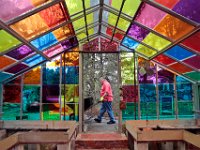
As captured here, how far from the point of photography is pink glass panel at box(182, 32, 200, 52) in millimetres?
5063

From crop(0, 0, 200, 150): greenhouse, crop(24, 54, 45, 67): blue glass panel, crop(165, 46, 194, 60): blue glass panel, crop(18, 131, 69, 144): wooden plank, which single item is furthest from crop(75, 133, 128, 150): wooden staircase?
crop(24, 54, 45, 67): blue glass panel

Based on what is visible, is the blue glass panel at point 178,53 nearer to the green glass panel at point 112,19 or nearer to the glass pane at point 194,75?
the glass pane at point 194,75

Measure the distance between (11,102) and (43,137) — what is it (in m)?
4.60

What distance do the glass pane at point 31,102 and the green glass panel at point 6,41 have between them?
7.92 feet

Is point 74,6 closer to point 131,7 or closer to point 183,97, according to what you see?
point 131,7

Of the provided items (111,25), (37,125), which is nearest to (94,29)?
(111,25)

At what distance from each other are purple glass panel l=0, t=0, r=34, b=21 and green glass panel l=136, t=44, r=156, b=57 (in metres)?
3.75

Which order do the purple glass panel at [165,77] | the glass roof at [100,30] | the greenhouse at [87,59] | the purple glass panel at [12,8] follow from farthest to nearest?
1. the purple glass panel at [165,77]
2. the greenhouse at [87,59]
3. the glass roof at [100,30]
4. the purple glass panel at [12,8]

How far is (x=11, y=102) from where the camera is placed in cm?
798

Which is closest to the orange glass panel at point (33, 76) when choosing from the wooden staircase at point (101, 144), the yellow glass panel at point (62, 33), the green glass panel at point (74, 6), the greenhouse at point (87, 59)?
the greenhouse at point (87, 59)

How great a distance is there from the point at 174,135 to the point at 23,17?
2.87 m

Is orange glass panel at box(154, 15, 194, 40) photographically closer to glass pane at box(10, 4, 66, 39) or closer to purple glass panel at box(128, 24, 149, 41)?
purple glass panel at box(128, 24, 149, 41)

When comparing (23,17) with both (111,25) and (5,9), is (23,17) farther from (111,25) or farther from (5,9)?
(111,25)

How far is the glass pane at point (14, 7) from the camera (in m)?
4.05
